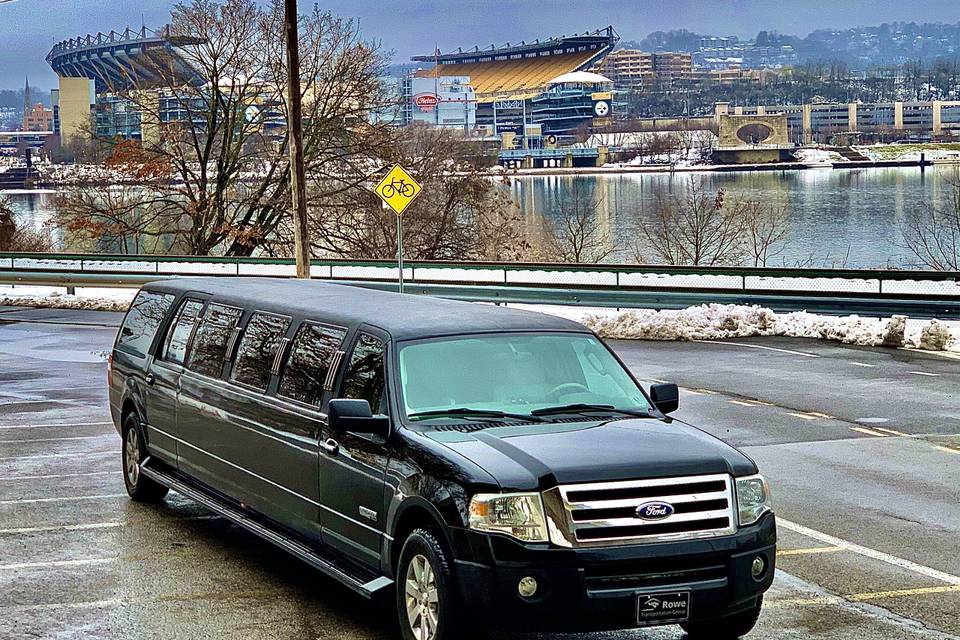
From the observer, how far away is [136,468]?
1037 cm

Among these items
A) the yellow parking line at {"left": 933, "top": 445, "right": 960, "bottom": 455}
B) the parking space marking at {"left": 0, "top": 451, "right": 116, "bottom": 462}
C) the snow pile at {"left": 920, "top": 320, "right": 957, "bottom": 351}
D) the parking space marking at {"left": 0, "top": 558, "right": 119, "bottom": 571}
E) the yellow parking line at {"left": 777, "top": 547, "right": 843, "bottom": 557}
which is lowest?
the snow pile at {"left": 920, "top": 320, "right": 957, "bottom": 351}

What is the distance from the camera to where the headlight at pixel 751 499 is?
6.19 metres

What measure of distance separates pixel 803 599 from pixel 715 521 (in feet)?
5.79

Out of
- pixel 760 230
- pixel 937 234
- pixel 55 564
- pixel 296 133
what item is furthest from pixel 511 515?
pixel 760 230

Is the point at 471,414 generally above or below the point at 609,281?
above

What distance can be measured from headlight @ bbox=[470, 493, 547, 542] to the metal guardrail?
18.5 m

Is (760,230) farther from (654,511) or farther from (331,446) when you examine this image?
(654,511)

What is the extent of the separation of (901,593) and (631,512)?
2.54 metres

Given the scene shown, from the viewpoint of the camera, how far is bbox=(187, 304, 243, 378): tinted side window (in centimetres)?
Answer: 883

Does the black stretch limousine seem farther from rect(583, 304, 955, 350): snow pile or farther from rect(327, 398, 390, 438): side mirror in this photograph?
rect(583, 304, 955, 350): snow pile

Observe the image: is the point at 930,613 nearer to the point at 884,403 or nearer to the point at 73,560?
the point at 73,560

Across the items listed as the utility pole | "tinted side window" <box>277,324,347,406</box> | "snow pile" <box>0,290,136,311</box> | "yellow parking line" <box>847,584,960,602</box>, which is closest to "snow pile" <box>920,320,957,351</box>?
the utility pole

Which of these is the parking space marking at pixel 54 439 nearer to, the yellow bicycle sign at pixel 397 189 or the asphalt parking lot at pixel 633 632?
the asphalt parking lot at pixel 633 632

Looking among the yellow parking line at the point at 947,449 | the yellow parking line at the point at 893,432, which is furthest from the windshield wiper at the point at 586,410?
the yellow parking line at the point at 893,432
